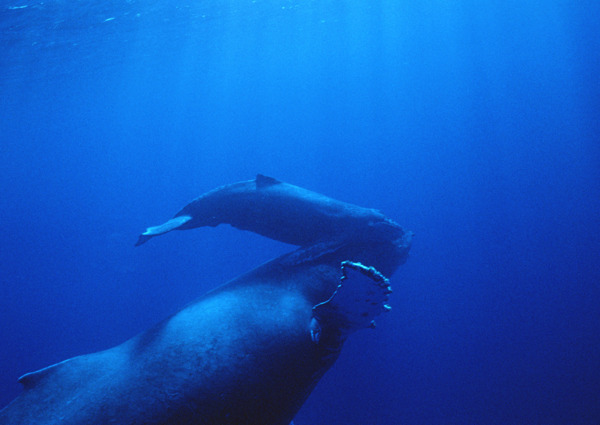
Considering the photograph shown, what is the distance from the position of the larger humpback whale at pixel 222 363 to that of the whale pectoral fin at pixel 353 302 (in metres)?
0.01

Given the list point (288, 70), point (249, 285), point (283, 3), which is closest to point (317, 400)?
point (249, 285)

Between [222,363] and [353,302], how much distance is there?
1453mm

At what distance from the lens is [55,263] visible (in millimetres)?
35250

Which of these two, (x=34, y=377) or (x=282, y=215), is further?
(x=282, y=215)

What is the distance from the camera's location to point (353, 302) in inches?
151

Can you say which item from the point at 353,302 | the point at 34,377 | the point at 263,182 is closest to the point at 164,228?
the point at 263,182

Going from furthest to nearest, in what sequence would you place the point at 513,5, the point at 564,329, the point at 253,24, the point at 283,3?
the point at 513,5
the point at 253,24
the point at 283,3
the point at 564,329

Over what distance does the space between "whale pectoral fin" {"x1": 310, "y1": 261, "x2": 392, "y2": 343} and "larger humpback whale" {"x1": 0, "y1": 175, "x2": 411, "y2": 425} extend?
0.01 meters

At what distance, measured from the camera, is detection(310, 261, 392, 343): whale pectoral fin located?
11.8 feet

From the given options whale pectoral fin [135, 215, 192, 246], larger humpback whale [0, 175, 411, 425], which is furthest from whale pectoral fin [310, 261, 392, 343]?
whale pectoral fin [135, 215, 192, 246]

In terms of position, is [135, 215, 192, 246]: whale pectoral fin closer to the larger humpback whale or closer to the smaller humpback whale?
the smaller humpback whale

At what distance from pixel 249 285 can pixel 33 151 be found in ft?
285

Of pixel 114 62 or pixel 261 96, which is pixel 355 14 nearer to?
pixel 114 62

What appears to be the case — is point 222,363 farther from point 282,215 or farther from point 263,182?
point 263,182
